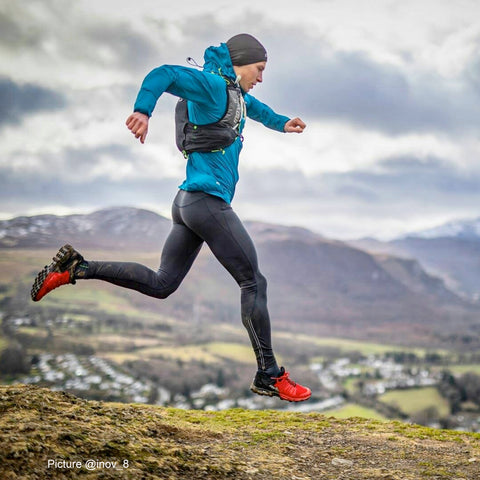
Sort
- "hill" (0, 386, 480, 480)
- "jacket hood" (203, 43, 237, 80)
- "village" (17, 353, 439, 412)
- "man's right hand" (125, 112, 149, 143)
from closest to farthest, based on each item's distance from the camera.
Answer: "hill" (0, 386, 480, 480)
"man's right hand" (125, 112, 149, 143)
"jacket hood" (203, 43, 237, 80)
"village" (17, 353, 439, 412)

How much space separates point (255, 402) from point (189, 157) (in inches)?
3722

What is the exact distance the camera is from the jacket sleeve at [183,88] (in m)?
4.24

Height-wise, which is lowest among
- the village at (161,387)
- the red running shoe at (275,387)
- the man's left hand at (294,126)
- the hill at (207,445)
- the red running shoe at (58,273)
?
the village at (161,387)

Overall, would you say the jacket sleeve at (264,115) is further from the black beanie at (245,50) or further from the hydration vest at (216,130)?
the hydration vest at (216,130)

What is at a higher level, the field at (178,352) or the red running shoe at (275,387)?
the red running shoe at (275,387)

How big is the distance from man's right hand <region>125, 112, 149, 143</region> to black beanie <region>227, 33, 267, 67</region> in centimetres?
160

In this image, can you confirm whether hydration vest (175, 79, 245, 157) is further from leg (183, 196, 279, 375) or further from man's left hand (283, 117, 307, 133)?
man's left hand (283, 117, 307, 133)

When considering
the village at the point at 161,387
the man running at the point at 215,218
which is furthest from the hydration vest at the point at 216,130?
the village at the point at 161,387

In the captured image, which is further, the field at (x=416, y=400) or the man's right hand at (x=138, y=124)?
the field at (x=416, y=400)

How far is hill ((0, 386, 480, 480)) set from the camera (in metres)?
3.69

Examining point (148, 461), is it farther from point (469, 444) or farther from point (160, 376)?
point (160, 376)

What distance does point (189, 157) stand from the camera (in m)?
5.21

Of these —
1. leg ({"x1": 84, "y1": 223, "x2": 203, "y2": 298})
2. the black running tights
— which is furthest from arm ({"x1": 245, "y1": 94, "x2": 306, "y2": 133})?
leg ({"x1": 84, "y1": 223, "x2": 203, "y2": 298})

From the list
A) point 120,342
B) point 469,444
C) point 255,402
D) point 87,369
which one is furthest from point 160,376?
point 469,444
